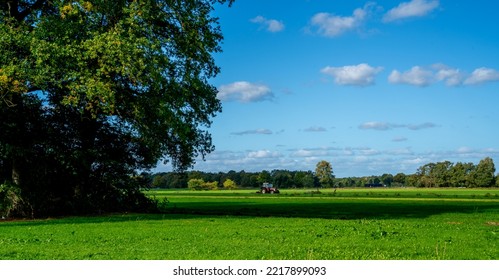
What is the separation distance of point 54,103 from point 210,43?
1275cm

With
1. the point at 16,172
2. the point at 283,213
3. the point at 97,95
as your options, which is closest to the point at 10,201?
the point at 16,172

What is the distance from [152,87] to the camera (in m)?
41.1

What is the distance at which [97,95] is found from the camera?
1517 inches

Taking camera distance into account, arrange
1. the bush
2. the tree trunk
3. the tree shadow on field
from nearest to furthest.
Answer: the bush
the tree trunk
the tree shadow on field

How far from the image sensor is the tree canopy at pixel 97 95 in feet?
126

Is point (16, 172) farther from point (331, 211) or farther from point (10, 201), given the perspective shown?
point (331, 211)

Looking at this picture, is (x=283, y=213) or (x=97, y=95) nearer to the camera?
(x=97, y=95)

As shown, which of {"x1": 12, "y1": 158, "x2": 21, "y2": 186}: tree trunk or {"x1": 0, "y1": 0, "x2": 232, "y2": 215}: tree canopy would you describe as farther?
{"x1": 12, "y1": 158, "x2": 21, "y2": 186}: tree trunk

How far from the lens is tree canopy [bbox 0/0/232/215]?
126ft

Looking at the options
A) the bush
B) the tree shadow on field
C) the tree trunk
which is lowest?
the tree shadow on field

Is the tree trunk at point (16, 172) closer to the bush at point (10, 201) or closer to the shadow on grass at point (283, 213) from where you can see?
the bush at point (10, 201)

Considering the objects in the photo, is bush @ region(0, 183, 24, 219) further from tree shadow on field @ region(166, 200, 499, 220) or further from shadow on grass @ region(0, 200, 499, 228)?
tree shadow on field @ region(166, 200, 499, 220)

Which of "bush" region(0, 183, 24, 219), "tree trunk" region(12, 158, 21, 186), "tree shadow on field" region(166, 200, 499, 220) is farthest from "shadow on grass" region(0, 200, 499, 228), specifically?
"tree trunk" region(12, 158, 21, 186)

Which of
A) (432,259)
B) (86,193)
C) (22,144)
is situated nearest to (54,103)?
(22,144)
